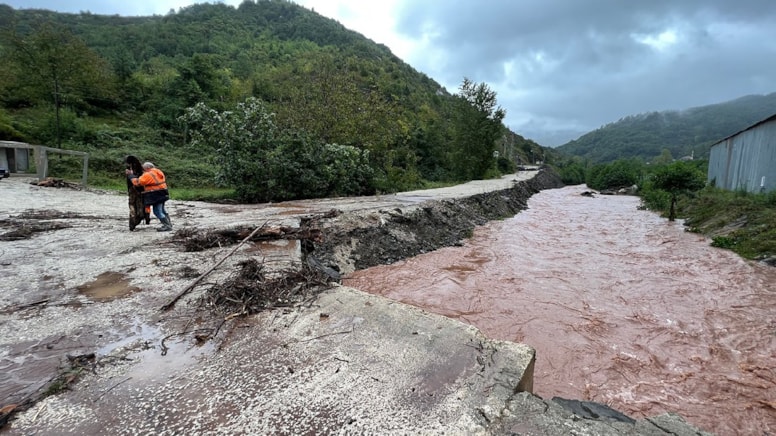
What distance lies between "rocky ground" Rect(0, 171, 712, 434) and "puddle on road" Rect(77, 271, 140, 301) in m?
0.03

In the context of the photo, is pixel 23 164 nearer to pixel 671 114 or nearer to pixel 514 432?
pixel 514 432

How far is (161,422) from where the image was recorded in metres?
2.15

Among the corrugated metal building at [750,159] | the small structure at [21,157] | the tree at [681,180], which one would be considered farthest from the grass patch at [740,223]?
the small structure at [21,157]

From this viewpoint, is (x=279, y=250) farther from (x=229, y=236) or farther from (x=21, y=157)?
(x=21, y=157)

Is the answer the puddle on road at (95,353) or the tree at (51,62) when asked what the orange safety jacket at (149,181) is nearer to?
the puddle on road at (95,353)

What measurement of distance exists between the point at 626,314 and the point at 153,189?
8557 mm

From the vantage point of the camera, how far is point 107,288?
163 inches

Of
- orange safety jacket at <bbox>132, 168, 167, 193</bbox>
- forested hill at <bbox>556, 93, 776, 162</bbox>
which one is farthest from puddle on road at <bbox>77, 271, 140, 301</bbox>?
forested hill at <bbox>556, 93, 776, 162</bbox>

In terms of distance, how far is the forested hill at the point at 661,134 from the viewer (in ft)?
350

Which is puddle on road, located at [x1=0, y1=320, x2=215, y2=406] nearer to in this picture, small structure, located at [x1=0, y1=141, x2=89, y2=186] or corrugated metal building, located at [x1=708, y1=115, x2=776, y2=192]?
small structure, located at [x1=0, y1=141, x2=89, y2=186]

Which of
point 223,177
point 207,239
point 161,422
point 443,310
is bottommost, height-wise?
point 443,310

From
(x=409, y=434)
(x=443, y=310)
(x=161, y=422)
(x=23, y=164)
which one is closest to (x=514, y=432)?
(x=409, y=434)

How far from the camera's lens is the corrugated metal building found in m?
14.8

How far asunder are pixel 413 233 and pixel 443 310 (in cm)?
416
